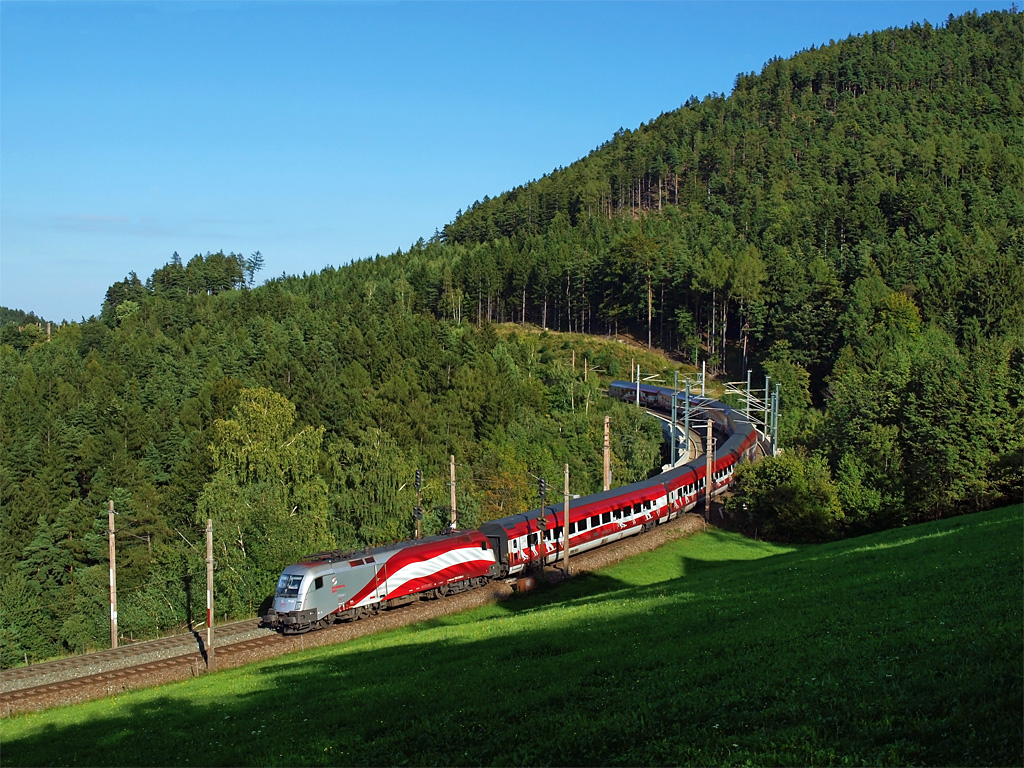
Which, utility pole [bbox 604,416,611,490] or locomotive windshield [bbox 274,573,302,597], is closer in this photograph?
locomotive windshield [bbox 274,573,302,597]

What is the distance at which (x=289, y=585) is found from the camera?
3700 cm

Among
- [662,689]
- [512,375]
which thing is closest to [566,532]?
[662,689]

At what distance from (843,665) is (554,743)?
6.09 m

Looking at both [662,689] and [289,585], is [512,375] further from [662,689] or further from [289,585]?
[662,689]

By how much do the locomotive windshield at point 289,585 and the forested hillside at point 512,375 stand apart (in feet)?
50.7

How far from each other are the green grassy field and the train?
354cm

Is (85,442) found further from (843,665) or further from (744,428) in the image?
(843,665)

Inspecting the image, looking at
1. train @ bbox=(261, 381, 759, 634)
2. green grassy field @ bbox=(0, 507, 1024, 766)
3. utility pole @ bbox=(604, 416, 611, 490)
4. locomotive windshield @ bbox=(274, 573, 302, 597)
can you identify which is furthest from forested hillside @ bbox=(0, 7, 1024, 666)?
green grassy field @ bbox=(0, 507, 1024, 766)

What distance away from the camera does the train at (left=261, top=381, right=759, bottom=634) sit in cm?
3719

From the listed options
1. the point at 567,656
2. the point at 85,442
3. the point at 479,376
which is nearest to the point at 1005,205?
Result: the point at 479,376

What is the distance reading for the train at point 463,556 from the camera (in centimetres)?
3719

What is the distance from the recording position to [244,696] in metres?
25.4

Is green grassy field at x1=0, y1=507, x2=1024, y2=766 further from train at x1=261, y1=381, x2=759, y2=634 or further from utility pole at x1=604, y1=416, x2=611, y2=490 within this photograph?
utility pole at x1=604, y1=416, x2=611, y2=490

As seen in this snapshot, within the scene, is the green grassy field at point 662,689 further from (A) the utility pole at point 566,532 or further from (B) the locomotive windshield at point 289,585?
(A) the utility pole at point 566,532
